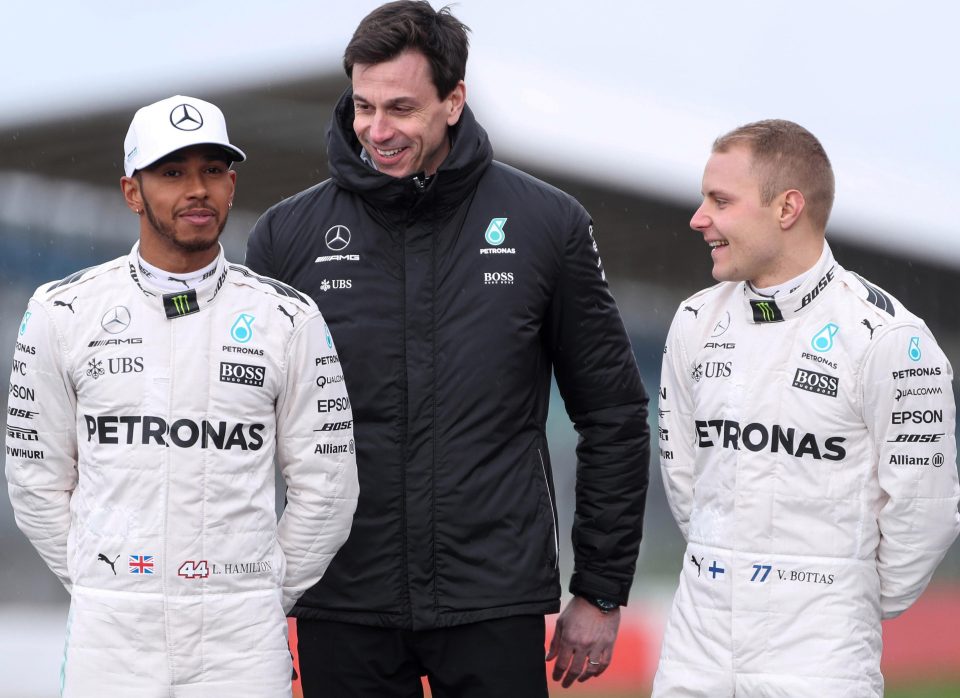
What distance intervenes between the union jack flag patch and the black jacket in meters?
0.51

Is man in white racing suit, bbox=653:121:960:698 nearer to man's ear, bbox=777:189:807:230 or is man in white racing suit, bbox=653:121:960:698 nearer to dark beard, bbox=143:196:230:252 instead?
man's ear, bbox=777:189:807:230

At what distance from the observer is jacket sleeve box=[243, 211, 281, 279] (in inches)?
125

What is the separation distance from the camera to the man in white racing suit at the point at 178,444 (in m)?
A: 2.56

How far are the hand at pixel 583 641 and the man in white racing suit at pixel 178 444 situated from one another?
2.05ft

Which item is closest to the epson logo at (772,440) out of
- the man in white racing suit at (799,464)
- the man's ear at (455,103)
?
the man in white racing suit at (799,464)

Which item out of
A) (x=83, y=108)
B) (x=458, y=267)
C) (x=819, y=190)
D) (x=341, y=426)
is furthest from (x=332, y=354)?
(x=83, y=108)

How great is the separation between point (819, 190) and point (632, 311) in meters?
7.02

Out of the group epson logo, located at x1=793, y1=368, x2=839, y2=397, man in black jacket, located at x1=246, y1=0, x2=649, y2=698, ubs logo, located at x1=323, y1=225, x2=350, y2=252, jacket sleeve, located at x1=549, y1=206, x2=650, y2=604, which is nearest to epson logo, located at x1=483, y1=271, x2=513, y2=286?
Result: man in black jacket, located at x1=246, y1=0, x2=649, y2=698

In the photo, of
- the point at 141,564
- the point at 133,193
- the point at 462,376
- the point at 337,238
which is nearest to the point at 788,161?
the point at 462,376

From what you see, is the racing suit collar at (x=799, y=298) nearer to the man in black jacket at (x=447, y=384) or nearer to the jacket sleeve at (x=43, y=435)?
the man in black jacket at (x=447, y=384)

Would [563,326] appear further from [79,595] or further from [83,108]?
[83,108]

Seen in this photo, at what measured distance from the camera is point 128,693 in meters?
2.53

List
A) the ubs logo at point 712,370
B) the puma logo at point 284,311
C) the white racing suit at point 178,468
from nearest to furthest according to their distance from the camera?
the white racing suit at point 178,468 < the puma logo at point 284,311 < the ubs logo at point 712,370

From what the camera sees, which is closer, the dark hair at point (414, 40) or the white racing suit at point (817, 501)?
the white racing suit at point (817, 501)
